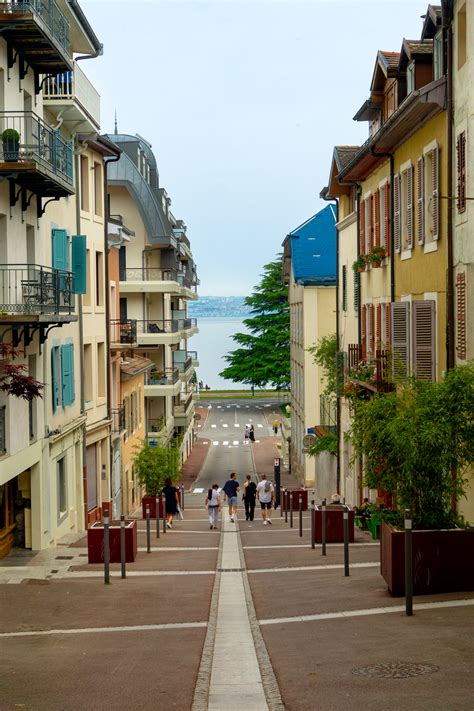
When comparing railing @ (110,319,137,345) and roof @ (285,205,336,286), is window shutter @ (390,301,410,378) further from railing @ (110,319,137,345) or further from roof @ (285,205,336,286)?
roof @ (285,205,336,286)

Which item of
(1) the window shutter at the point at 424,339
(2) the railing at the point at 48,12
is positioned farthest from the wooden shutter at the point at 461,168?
(2) the railing at the point at 48,12

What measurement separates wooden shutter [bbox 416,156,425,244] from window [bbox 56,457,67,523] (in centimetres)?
1107

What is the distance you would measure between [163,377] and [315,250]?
9938 mm

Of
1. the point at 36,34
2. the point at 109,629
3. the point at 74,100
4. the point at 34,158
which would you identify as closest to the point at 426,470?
the point at 109,629

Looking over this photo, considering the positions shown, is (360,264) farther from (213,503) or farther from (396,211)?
(213,503)

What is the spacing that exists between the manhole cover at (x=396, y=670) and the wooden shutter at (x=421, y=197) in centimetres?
1274

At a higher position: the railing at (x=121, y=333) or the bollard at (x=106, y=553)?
the railing at (x=121, y=333)

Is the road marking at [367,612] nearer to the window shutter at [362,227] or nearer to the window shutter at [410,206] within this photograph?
the window shutter at [410,206]

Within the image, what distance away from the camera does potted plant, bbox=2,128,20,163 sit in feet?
65.2

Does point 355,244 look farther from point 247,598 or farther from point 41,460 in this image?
point 247,598

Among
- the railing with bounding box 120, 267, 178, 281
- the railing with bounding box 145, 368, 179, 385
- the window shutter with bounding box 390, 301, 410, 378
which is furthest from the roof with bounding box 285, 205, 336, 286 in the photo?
the window shutter with bounding box 390, 301, 410, 378

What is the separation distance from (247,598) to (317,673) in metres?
5.68

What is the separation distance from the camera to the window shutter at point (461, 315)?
18516mm

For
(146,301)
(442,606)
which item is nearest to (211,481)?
(146,301)
